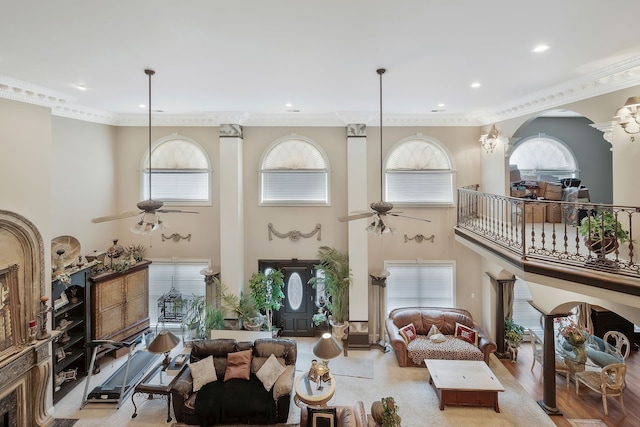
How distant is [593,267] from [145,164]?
9276mm

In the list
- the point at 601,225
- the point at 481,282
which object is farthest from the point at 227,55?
the point at 481,282

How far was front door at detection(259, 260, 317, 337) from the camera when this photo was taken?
27.1 ft

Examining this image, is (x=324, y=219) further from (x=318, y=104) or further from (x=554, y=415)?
(x=554, y=415)

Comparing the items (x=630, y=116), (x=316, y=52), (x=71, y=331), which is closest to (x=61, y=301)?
(x=71, y=331)

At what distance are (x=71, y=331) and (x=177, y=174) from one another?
13.4 feet

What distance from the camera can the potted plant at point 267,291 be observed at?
301 inches

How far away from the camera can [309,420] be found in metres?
4.56

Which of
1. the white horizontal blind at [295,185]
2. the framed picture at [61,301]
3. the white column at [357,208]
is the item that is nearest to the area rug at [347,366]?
the white column at [357,208]

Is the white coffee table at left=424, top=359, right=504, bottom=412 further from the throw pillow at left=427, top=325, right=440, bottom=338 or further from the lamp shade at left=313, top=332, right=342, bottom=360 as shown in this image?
the lamp shade at left=313, top=332, right=342, bottom=360

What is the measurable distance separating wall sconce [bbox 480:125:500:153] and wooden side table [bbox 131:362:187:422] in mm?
8026

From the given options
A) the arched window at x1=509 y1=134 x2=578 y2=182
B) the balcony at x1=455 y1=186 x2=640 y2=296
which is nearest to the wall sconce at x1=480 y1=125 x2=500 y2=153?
the arched window at x1=509 y1=134 x2=578 y2=182

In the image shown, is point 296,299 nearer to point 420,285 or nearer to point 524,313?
point 420,285

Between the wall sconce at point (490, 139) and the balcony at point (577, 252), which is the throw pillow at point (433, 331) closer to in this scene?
the balcony at point (577, 252)

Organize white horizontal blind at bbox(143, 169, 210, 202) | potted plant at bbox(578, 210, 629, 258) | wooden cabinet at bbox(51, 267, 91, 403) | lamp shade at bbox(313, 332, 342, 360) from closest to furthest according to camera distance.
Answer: potted plant at bbox(578, 210, 629, 258) → lamp shade at bbox(313, 332, 342, 360) → wooden cabinet at bbox(51, 267, 91, 403) → white horizontal blind at bbox(143, 169, 210, 202)
